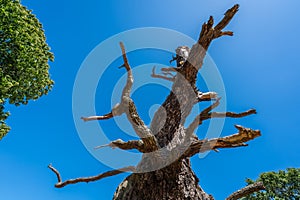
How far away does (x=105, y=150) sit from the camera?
14.8 ft

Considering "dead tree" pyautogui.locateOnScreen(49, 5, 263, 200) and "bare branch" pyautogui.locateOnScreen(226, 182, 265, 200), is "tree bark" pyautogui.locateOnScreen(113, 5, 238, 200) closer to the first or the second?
"dead tree" pyautogui.locateOnScreen(49, 5, 263, 200)

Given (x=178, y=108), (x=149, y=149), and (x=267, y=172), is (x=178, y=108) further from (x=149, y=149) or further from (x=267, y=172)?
(x=267, y=172)

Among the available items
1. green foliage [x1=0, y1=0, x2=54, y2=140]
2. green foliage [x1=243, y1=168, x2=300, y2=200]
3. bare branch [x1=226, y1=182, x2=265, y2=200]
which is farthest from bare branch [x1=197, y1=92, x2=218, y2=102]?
green foliage [x1=243, y1=168, x2=300, y2=200]

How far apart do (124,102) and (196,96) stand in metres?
2.34

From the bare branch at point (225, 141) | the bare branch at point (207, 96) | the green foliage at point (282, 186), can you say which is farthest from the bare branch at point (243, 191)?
the green foliage at point (282, 186)

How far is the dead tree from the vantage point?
3713mm

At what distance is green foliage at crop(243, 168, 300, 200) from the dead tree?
16119mm

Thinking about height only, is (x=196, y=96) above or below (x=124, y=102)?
above

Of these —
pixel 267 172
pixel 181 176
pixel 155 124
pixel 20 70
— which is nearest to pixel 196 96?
pixel 155 124

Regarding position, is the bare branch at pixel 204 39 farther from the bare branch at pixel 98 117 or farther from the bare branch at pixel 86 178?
the bare branch at pixel 86 178

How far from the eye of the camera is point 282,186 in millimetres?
18469

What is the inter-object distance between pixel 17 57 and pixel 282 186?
65.2 feet

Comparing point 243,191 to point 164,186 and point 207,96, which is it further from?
point 207,96

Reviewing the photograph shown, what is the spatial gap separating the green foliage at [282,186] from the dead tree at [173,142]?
16.1 metres
